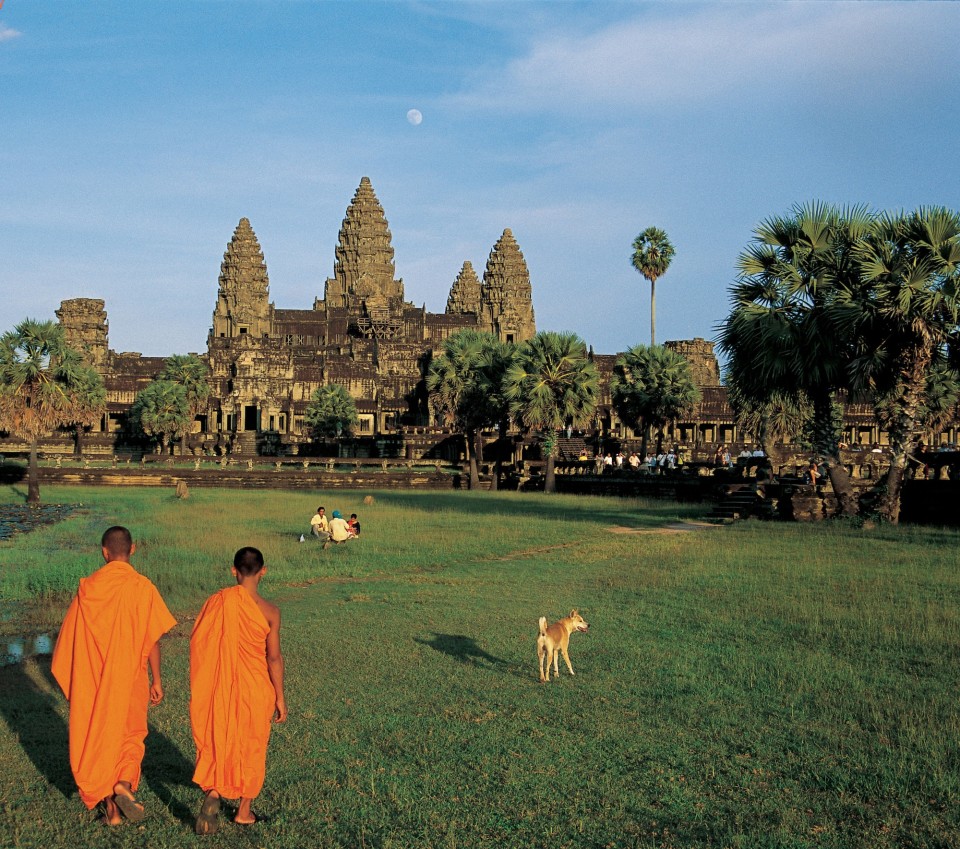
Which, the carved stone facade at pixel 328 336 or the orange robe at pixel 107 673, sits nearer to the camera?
the orange robe at pixel 107 673

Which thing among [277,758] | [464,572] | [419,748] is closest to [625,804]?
[419,748]

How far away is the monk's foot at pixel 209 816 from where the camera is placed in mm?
6137

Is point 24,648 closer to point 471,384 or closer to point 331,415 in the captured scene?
point 471,384

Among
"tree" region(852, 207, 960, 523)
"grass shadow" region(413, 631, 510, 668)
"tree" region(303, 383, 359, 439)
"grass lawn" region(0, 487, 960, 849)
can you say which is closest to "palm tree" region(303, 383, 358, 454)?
"tree" region(303, 383, 359, 439)

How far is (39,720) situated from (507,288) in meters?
123

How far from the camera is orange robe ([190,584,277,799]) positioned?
6.11 meters

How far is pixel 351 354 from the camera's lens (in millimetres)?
108000

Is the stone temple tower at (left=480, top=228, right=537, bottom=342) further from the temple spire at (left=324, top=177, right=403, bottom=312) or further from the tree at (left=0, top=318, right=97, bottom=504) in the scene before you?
the tree at (left=0, top=318, right=97, bottom=504)

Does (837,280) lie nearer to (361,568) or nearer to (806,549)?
(806,549)

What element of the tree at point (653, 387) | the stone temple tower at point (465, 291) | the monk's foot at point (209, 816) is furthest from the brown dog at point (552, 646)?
the stone temple tower at point (465, 291)

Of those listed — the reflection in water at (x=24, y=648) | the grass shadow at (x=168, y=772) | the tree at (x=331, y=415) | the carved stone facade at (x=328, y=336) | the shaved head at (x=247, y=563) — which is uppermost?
the carved stone facade at (x=328, y=336)

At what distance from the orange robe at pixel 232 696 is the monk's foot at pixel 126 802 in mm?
551

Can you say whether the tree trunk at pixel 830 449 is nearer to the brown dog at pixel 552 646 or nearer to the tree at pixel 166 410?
the brown dog at pixel 552 646

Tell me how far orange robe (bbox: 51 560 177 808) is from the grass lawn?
40 centimetres
